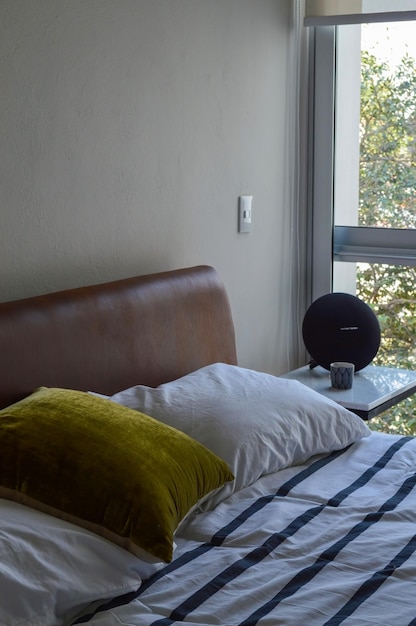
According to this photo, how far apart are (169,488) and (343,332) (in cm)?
140

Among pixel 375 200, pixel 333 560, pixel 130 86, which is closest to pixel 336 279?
pixel 375 200

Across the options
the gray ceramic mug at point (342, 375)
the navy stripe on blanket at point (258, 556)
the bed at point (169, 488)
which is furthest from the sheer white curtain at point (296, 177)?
the navy stripe on blanket at point (258, 556)

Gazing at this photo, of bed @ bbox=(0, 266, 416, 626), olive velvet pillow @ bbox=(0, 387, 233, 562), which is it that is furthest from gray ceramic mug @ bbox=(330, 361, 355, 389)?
olive velvet pillow @ bbox=(0, 387, 233, 562)

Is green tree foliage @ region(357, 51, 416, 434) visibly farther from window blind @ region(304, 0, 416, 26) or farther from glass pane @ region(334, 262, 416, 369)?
window blind @ region(304, 0, 416, 26)

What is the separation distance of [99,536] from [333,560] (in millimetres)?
435

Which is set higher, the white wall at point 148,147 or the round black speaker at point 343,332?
the white wall at point 148,147

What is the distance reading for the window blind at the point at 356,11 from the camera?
3064 mm

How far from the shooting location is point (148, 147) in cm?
254

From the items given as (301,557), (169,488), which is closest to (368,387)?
(301,557)

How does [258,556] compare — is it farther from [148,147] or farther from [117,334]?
[148,147]

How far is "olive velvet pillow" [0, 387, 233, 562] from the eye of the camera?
1.54 m

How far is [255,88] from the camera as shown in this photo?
3.00 meters

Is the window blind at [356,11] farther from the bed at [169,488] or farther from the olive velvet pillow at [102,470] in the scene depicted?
the olive velvet pillow at [102,470]

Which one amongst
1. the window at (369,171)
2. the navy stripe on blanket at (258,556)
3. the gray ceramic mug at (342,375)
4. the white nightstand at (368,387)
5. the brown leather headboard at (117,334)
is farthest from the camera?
the window at (369,171)
